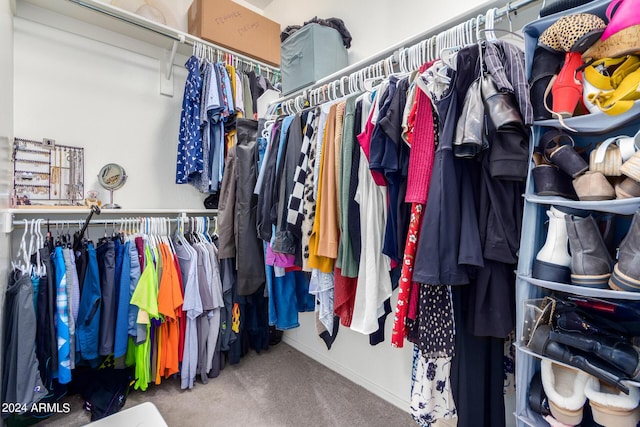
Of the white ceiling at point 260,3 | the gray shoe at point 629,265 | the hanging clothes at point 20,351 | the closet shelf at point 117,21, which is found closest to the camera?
the gray shoe at point 629,265

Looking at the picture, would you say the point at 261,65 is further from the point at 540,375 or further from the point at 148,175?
the point at 540,375

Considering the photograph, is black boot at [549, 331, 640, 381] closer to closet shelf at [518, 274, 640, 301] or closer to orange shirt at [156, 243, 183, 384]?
closet shelf at [518, 274, 640, 301]

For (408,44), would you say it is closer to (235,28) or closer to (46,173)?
(235,28)

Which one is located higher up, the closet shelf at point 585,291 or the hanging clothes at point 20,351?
the closet shelf at point 585,291

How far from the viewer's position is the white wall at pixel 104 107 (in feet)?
6.21

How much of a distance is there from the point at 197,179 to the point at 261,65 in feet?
3.73

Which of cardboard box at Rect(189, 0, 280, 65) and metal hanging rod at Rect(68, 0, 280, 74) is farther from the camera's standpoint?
cardboard box at Rect(189, 0, 280, 65)

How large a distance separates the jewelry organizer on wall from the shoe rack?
2511 mm

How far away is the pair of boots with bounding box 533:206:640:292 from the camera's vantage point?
707mm

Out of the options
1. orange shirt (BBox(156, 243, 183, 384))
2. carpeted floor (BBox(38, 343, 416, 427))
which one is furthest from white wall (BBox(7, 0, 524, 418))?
orange shirt (BBox(156, 243, 183, 384))

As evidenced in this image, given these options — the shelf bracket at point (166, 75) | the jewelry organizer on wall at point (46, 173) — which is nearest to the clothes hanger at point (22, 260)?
the jewelry organizer on wall at point (46, 173)

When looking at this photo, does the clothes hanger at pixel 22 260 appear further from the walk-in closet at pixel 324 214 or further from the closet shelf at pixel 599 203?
the closet shelf at pixel 599 203

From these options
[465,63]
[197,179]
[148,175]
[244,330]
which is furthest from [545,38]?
[148,175]

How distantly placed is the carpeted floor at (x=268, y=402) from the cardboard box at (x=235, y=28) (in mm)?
2460
